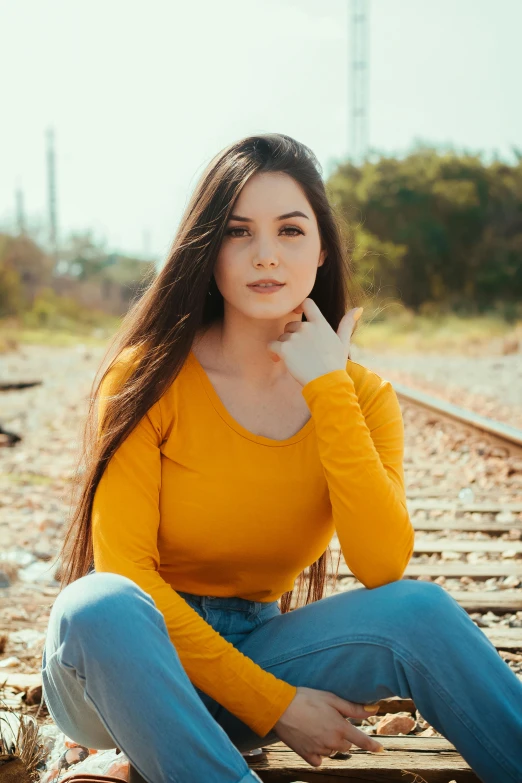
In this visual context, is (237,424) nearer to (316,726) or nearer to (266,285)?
(266,285)

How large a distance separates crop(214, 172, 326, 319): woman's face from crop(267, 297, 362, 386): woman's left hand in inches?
2.5

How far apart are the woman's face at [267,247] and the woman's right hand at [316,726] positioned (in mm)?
926

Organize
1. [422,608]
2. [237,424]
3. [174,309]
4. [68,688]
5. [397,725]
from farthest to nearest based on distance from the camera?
[397,725] → [174,309] → [237,424] → [422,608] → [68,688]

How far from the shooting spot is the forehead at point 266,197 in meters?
Answer: 2.19

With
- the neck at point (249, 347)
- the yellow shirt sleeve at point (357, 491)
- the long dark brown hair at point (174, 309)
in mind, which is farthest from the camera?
the neck at point (249, 347)

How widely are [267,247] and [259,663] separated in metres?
0.99

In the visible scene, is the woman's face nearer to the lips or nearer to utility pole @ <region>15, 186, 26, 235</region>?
the lips

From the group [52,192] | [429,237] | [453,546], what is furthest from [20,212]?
[453,546]

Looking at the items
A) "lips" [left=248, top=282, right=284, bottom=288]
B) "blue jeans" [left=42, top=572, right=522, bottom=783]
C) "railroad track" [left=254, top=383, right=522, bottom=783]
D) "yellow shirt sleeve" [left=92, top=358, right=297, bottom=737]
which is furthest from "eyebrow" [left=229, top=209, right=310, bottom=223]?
"railroad track" [left=254, top=383, right=522, bottom=783]

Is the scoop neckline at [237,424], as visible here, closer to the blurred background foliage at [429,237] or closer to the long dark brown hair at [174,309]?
the long dark brown hair at [174,309]

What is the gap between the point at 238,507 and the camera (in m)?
2.05

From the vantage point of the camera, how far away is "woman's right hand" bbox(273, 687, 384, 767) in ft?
6.13

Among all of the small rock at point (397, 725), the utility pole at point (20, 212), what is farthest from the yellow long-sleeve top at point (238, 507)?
the utility pole at point (20, 212)

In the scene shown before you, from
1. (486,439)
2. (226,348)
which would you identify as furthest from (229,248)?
(486,439)
